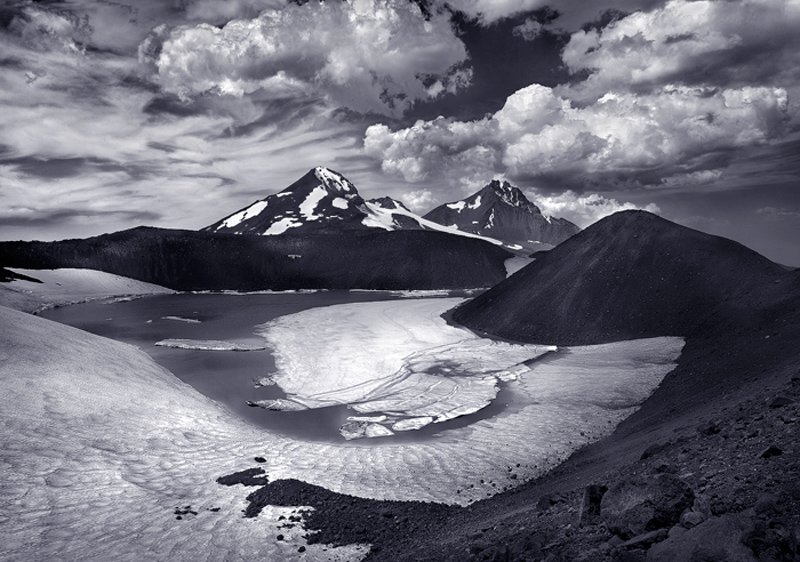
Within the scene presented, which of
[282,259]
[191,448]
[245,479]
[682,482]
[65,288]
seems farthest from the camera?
[282,259]

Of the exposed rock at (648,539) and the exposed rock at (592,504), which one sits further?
the exposed rock at (592,504)

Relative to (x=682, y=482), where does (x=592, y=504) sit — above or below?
below

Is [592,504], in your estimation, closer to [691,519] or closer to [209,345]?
[691,519]

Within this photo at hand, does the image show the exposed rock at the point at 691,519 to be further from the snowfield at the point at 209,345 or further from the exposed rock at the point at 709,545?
the snowfield at the point at 209,345

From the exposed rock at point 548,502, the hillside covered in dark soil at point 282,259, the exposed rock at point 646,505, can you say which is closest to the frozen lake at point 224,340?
the exposed rock at point 548,502

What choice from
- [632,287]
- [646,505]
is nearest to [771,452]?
[646,505]

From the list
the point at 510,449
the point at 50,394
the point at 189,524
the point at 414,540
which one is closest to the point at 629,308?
the point at 510,449

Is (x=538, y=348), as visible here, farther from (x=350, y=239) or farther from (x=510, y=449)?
(x=350, y=239)
